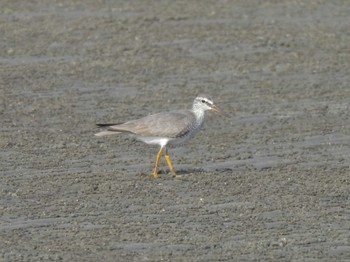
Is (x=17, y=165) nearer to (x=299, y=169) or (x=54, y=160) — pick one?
(x=54, y=160)

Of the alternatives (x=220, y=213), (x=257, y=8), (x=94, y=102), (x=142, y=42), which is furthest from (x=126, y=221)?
(x=257, y=8)

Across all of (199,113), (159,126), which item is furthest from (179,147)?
(159,126)

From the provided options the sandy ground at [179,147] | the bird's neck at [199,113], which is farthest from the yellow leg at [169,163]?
the bird's neck at [199,113]

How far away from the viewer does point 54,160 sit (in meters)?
13.5

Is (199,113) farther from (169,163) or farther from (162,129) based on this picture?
(169,163)

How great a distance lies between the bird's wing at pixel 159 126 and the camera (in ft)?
43.4

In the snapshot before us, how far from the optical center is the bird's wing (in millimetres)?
13219

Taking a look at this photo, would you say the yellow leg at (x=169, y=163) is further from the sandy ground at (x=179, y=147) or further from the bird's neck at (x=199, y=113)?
the bird's neck at (x=199, y=113)

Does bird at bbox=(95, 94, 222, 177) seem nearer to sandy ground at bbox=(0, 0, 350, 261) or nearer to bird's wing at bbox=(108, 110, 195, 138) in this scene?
bird's wing at bbox=(108, 110, 195, 138)

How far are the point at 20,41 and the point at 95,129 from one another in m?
4.97

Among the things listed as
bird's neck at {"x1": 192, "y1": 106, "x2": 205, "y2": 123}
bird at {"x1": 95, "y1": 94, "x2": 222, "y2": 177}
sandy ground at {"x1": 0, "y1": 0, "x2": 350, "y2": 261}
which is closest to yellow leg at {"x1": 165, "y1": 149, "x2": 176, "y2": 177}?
bird at {"x1": 95, "y1": 94, "x2": 222, "y2": 177}

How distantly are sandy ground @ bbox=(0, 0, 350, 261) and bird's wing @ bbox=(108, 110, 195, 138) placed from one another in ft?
1.48

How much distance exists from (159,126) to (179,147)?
1.30m

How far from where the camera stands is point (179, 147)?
47.6 ft
